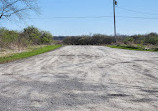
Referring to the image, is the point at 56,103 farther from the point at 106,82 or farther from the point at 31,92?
the point at 106,82

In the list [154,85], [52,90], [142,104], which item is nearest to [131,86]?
[154,85]

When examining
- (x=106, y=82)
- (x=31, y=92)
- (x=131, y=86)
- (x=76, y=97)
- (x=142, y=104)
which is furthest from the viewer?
(x=106, y=82)

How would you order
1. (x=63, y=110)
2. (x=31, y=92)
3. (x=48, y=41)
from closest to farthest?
(x=63, y=110) < (x=31, y=92) < (x=48, y=41)

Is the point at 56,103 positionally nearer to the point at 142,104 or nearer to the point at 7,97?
the point at 7,97

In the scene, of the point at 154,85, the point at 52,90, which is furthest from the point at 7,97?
the point at 154,85

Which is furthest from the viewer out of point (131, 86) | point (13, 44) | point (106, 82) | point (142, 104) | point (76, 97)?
point (13, 44)

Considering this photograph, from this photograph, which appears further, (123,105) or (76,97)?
(76,97)

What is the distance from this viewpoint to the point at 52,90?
4.78 meters

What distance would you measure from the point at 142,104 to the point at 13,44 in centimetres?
2008

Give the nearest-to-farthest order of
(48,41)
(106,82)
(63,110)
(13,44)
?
(63,110) < (106,82) < (13,44) < (48,41)

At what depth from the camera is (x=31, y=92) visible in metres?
4.62

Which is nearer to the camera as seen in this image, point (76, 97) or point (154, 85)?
point (76, 97)

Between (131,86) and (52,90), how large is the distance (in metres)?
2.32

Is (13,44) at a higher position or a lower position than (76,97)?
→ higher
